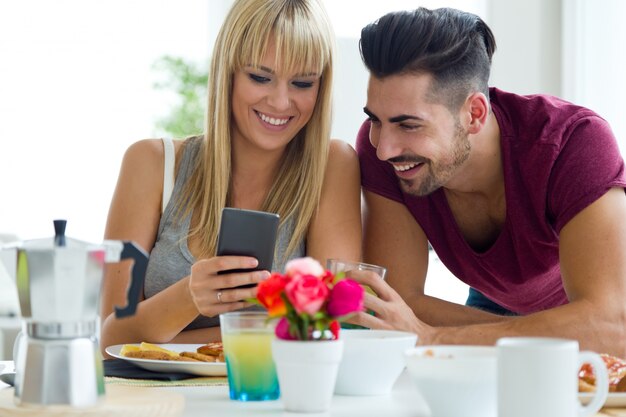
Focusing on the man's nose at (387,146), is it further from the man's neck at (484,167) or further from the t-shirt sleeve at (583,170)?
the t-shirt sleeve at (583,170)

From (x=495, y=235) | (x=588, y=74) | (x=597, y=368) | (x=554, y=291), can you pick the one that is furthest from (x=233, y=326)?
(x=588, y=74)

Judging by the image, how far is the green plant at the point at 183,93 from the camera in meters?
4.86

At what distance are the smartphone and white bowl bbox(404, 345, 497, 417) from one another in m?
0.43

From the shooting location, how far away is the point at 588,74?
449 centimetres

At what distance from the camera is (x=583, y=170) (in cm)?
188

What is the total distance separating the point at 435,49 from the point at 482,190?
36 centimetres

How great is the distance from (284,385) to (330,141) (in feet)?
3.76

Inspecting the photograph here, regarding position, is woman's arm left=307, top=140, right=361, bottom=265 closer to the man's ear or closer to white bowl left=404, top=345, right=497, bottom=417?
the man's ear

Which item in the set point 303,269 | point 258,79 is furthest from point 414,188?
point 303,269

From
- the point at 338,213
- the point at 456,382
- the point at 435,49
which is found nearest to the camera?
the point at 456,382

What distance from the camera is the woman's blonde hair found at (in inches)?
78.6

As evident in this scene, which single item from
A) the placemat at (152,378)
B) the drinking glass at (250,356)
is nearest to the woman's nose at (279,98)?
the placemat at (152,378)

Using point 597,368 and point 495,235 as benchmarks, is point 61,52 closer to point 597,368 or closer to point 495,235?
point 495,235

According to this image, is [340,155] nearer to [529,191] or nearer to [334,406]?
[529,191]
